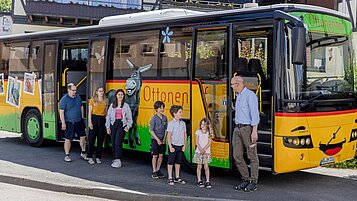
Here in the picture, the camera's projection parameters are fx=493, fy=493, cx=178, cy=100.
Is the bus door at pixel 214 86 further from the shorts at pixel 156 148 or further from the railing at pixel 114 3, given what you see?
the railing at pixel 114 3

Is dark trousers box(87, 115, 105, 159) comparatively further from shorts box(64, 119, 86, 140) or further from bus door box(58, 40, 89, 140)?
bus door box(58, 40, 89, 140)

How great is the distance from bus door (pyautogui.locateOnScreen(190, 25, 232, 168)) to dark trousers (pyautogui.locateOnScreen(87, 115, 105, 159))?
242 centimetres

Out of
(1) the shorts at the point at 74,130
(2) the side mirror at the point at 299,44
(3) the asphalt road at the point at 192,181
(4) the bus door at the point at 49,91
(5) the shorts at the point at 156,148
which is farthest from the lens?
(4) the bus door at the point at 49,91

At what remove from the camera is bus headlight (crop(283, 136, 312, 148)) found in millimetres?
8273

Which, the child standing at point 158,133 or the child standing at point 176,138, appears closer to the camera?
the child standing at point 176,138

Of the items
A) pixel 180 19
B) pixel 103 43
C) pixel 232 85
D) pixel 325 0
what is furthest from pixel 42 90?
pixel 325 0

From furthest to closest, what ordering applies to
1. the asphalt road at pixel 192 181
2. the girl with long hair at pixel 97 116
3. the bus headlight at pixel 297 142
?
the girl with long hair at pixel 97 116 → the asphalt road at pixel 192 181 → the bus headlight at pixel 297 142

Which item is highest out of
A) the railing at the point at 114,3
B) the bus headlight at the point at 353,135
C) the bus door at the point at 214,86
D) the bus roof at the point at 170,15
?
the railing at the point at 114,3

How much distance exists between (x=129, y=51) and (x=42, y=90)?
3.38 meters

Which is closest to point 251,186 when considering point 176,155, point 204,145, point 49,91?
point 204,145

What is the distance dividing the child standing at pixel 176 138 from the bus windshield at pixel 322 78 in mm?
1926

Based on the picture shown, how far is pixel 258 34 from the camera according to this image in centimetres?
879

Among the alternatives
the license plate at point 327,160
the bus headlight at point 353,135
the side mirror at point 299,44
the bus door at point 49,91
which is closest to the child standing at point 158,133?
the side mirror at point 299,44

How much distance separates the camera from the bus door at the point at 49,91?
12.7 m
